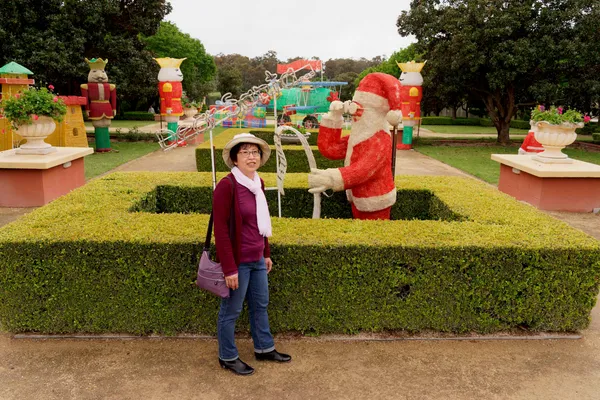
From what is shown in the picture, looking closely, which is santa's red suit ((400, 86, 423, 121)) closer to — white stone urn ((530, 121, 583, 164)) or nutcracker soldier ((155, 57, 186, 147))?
nutcracker soldier ((155, 57, 186, 147))

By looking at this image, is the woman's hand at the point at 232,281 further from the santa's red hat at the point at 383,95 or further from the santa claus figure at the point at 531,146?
the santa claus figure at the point at 531,146

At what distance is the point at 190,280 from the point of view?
3891 millimetres

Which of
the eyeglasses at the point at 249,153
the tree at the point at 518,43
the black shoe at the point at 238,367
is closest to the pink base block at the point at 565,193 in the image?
the eyeglasses at the point at 249,153

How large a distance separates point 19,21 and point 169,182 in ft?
44.2

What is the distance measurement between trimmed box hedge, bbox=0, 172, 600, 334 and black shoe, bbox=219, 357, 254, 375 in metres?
0.51

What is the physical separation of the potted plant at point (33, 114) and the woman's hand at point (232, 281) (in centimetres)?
725

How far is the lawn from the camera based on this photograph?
1342 centimetres

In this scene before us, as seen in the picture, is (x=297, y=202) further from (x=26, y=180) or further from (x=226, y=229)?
(x=26, y=180)

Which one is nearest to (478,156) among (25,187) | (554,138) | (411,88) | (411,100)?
(411,100)

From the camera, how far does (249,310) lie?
3.64 metres

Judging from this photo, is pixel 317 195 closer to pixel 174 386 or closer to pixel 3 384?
pixel 174 386

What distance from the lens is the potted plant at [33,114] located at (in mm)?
8594

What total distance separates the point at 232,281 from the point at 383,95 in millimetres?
2859

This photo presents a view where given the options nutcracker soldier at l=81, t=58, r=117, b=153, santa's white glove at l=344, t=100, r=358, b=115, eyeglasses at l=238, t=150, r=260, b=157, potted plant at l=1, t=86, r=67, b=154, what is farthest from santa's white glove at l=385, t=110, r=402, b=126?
nutcracker soldier at l=81, t=58, r=117, b=153
